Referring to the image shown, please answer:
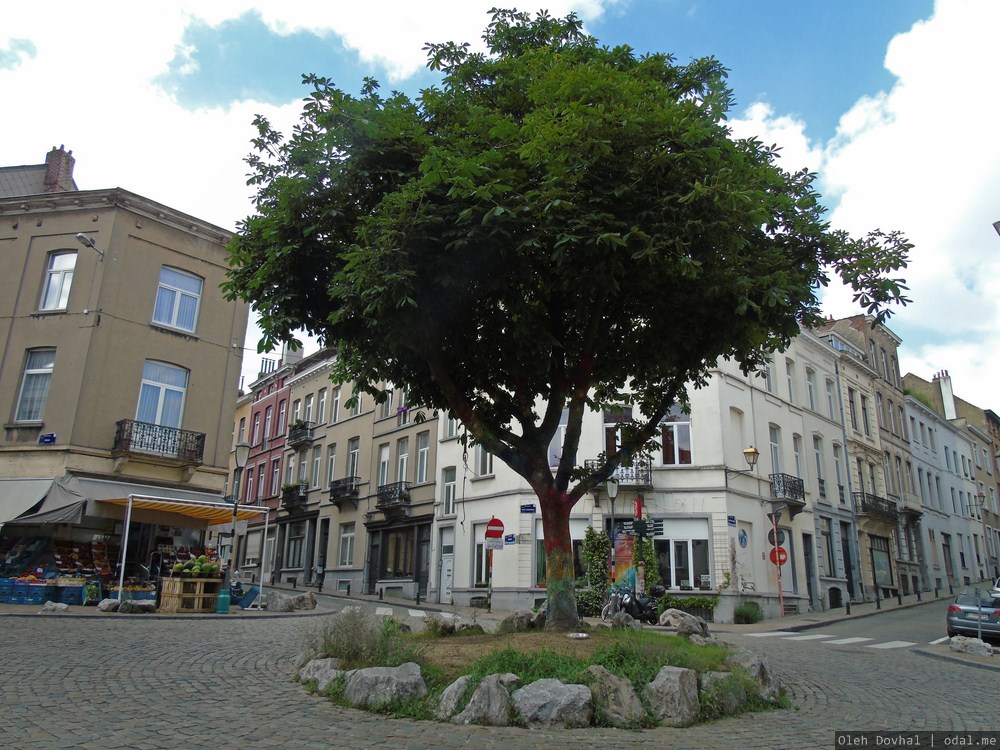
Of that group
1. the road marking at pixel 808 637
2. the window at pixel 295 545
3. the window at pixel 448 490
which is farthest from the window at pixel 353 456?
the road marking at pixel 808 637

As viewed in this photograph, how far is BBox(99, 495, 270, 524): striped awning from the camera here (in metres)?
18.9

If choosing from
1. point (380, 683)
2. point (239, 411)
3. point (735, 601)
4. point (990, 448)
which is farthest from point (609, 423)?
point (990, 448)

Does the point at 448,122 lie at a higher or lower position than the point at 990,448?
lower

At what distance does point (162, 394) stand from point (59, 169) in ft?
32.4

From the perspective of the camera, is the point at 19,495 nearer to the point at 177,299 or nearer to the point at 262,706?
the point at 177,299

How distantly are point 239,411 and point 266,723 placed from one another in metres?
49.3

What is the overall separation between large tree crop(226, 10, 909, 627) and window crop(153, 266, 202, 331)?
14085mm

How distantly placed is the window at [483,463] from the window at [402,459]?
15.8ft

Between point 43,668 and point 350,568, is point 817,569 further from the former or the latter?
point 43,668

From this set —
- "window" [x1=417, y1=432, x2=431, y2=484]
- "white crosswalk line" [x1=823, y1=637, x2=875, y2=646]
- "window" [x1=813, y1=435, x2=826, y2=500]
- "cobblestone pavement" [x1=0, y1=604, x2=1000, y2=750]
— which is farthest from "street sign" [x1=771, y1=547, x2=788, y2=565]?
"window" [x1=417, y1=432, x2=431, y2=484]

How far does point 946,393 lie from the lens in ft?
172

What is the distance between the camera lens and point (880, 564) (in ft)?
114

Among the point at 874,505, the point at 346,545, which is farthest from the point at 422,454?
the point at 874,505

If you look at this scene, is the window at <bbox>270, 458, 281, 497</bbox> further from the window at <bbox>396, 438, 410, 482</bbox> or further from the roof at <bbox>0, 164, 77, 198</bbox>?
the roof at <bbox>0, 164, 77, 198</bbox>
